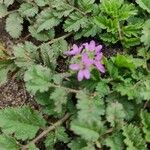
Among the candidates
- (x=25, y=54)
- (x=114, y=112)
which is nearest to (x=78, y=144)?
(x=114, y=112)

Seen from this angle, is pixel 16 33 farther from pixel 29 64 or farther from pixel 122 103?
pixel 122 103

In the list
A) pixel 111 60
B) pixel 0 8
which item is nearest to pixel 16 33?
pixel 0 8

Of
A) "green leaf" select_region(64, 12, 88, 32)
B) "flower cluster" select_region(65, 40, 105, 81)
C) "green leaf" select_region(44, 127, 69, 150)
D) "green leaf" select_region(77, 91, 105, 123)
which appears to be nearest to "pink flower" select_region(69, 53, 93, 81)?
"flower cluster" select_region(65, 40, 105, 81)

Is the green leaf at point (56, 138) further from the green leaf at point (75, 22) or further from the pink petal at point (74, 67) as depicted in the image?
the green leaf at point (75, 22)

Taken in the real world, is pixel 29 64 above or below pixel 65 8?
below

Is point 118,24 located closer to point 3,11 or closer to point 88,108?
point 88,108

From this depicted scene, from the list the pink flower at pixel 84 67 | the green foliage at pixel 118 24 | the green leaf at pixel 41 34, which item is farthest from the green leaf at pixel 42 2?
the pink flower at pixel 84 67
